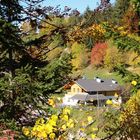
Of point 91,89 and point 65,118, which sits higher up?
point 65,118

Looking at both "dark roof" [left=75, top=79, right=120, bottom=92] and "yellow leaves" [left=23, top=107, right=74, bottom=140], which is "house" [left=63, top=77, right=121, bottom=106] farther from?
"yellow leaves" [left=23, top=107, right=74, bottom=140]

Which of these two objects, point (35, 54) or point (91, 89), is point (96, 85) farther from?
point (35, 54)

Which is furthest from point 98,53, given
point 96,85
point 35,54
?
point 35,54

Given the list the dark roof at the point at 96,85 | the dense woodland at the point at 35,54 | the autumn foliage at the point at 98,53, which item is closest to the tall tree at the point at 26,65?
the dense woodland at the point at 35,54

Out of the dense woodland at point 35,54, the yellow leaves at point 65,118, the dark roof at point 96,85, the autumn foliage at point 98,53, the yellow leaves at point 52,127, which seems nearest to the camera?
the yellow leaves at point 52,127

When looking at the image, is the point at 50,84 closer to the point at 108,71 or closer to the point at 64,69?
the point at 64,69

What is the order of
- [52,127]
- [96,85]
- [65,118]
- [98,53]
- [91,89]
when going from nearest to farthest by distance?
[52,127]
[65,118]
[91,89]
[96,85]
[98,53]

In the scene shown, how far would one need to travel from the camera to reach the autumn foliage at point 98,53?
3459 inches

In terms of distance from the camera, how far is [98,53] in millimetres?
90125

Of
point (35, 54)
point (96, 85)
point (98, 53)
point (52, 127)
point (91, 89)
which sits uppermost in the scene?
point (98, 53)

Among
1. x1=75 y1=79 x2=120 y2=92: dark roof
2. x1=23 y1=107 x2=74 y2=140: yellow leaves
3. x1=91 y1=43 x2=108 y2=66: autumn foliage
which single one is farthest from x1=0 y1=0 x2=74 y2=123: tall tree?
x1=91 y1=43 x2=108 y2=66: autumn foliage

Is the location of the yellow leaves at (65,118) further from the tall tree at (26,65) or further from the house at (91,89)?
the house at (91,89)

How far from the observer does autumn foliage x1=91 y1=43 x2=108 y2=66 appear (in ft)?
288

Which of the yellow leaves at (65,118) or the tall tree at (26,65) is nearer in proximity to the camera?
the yellow leaves at (65,118)
